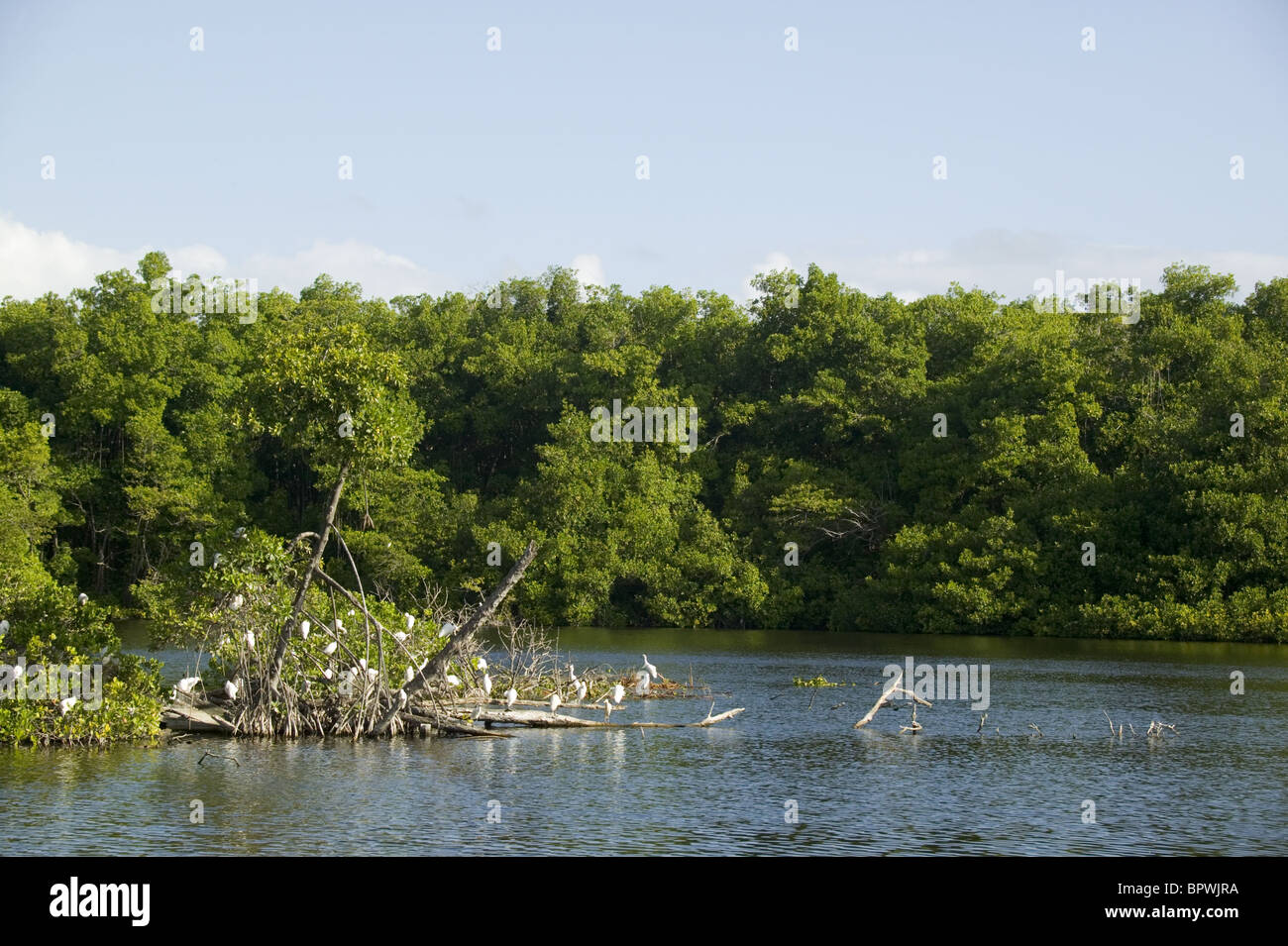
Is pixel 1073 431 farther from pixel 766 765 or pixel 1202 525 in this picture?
pixel 766 765

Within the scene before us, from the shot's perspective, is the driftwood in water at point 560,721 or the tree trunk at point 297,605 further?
the driftwood in water at point 560,721

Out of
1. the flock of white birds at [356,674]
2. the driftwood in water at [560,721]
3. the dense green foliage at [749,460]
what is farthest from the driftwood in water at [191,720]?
the dense green foliage at [749,460]

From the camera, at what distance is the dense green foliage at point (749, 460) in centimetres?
5334

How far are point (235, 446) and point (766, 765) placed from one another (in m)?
45.9

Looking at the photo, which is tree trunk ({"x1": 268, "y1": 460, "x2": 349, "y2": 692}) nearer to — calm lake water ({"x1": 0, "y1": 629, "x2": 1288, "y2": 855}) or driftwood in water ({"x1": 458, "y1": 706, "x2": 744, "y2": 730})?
A: calm lake water ({"x1": 0, "y1": 629, "x2": 1288, "y2": 855})

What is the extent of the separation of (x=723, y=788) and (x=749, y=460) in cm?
4729

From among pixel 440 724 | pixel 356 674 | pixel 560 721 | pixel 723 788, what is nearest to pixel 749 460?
pixel 560 721

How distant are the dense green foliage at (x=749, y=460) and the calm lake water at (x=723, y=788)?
73.4 ft

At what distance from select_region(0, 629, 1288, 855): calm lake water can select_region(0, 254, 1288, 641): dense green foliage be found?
22381 millimetres

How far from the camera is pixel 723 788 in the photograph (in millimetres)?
21203

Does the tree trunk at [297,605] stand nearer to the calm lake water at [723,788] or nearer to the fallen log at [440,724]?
the calm lake water at [723,788]

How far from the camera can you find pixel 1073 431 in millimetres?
56938
